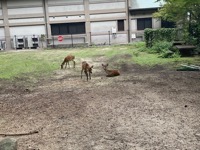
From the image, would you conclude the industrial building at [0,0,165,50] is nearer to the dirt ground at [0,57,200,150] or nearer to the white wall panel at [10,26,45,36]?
the white wall panel at [10,26,45,36]

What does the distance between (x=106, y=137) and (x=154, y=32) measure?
17.0 meters

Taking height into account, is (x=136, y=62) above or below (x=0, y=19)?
below

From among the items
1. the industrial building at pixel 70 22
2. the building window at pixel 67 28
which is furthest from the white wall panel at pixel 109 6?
the building window at pixel 67 28

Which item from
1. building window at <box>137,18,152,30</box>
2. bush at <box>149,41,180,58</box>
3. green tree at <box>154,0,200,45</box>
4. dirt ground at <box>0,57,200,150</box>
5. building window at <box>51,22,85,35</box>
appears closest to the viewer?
dirt ground at <box>0,57,200,150</box>

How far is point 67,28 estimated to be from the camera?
96.8 ft

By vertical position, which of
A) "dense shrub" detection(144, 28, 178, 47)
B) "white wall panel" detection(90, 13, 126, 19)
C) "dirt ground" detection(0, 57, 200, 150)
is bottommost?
"dirt ground" detection(0, 57, 200, 150)

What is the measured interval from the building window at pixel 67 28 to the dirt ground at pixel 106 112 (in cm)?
1979

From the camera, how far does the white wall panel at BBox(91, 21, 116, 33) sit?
95.7 ft

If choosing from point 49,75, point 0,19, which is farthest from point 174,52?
point 0,19

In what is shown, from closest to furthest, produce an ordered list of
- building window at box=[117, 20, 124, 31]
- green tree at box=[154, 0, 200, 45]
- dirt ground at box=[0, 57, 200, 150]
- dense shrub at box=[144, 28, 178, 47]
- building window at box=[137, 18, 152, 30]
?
1. dirt ground at box=[0, 57, 200, 150]
2. green tree at box=[154, 0, 200, 45]
3. dense shrub at box=[144, 28, 178, 47]
4. building window at box=[137, 18, 152, 30]
5. building window at box=[117, 20, 124, 31]

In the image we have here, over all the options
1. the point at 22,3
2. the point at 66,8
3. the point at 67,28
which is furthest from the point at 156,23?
the point at 22,3

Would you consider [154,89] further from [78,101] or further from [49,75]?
[49,75]

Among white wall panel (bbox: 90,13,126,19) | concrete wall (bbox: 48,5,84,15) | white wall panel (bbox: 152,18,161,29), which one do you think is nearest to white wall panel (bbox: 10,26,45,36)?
concrete wall (bbox: 48,5,84,15)

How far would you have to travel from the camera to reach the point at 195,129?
16.4 feet
